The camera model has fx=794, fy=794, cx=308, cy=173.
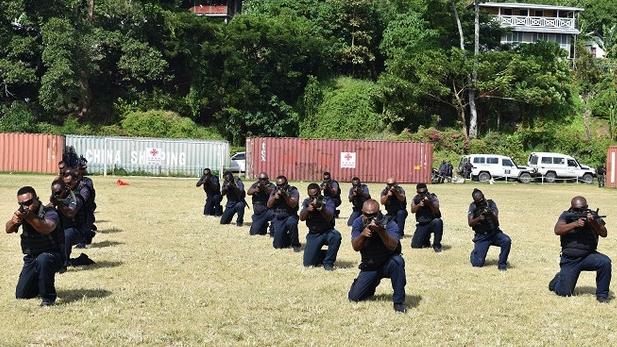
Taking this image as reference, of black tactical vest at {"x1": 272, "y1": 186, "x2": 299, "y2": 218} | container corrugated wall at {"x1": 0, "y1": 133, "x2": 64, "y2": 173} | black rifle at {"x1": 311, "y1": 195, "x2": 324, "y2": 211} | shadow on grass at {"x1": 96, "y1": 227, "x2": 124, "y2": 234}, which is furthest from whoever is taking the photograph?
container corrugated wall at {"x1": 0, "y1": 133, "x2": 64, "y2": 173}

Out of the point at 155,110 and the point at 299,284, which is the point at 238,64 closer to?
the point at 155,110

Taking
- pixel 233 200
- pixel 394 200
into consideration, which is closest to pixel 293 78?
pixel 233 200

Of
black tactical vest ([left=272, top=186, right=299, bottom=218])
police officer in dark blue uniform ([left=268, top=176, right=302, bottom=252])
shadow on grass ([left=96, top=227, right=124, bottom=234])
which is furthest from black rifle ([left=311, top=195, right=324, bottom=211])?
shadow on grass ([left=96, top=227, right=124, bottom=234])

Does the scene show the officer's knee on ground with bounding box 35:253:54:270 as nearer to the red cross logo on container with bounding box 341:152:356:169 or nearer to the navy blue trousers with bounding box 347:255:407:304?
the navy blue trousers with bounding box 347:255:407:304

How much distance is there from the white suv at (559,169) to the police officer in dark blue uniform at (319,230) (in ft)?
128

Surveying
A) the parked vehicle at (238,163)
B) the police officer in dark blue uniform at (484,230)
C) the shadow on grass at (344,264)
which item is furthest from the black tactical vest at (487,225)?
the parked vehicle at (238,163)

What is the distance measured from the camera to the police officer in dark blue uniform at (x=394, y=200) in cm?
1794

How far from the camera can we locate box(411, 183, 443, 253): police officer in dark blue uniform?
680 inches

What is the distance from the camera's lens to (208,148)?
157ft

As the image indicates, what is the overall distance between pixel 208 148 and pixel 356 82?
20.3 meters

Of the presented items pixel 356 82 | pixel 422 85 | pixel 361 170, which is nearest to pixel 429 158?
pixel 361 170

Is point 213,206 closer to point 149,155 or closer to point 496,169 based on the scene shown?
point 149,155

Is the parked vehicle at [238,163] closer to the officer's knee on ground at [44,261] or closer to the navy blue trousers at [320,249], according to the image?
the navy blue trousers at [320,249]

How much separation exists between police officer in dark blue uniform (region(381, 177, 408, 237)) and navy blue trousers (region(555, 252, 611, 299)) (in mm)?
5706
